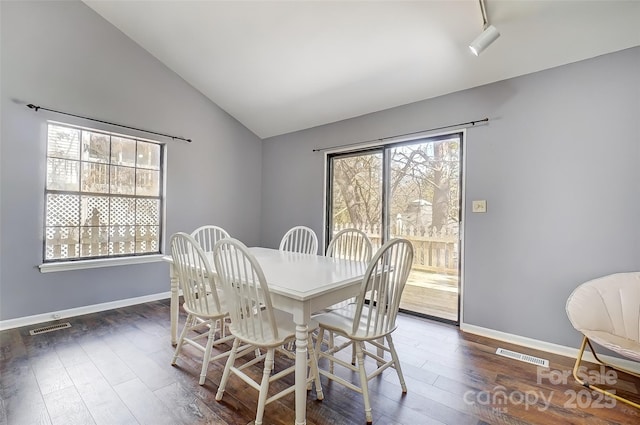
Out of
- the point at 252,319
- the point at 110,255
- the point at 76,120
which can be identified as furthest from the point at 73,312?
the point at 252,319

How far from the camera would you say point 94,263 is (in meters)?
3.14

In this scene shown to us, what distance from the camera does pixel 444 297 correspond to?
3.19m

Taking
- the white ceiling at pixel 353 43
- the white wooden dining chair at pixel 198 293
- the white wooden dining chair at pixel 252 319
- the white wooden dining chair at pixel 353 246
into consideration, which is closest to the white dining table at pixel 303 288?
the white wooden dining chair at pixel 252 319

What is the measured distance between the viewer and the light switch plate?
276 centimetres

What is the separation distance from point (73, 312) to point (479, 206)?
4266mm

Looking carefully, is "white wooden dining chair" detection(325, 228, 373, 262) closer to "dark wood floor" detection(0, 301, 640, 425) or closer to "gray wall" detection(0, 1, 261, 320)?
"dark wood floor" detection(0, 301, 640, 425)

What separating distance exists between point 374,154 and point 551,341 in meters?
2.52

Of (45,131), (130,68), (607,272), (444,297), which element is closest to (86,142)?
(45,131)

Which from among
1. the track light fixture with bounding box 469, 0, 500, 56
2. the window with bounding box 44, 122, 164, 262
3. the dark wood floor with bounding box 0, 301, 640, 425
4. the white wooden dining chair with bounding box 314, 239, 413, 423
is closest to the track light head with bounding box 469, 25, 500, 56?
the track light fixture with bounding box 469, 0, 500, 56

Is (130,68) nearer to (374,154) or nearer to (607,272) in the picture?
(374,154)

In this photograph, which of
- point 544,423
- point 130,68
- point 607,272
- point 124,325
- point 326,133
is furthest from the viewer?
point 326,133

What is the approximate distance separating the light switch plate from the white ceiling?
45.1 inches

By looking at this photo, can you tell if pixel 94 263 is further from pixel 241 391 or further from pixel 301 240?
pixel 241 391

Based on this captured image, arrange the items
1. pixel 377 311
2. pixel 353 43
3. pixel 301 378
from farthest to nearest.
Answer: pixel 353 43 → pixel 377 311 → pixel 301 378
